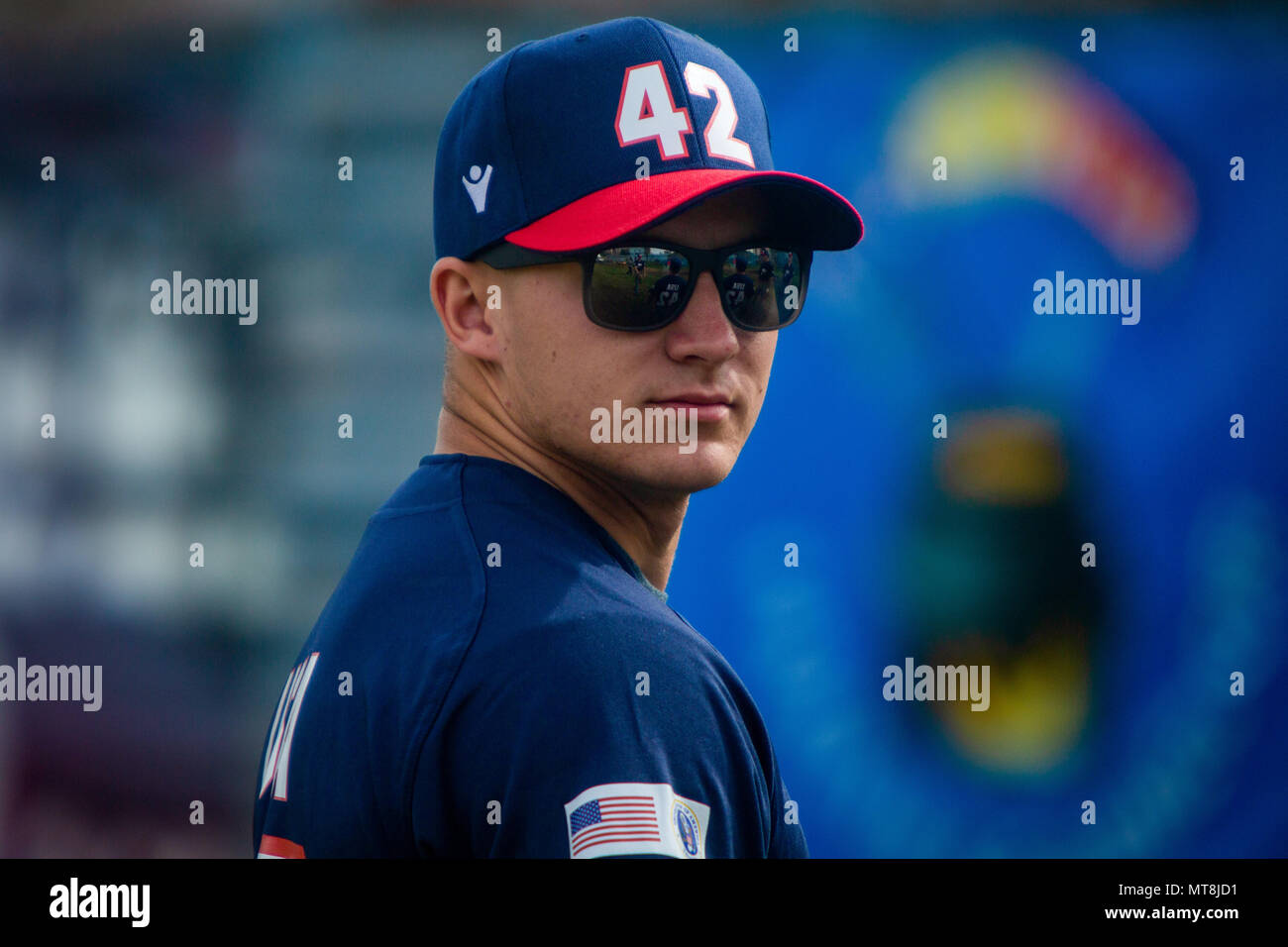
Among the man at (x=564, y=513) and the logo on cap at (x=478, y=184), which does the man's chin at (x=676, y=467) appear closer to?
the man at (x=564, y=513)

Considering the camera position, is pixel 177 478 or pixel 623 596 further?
pixel 177 478

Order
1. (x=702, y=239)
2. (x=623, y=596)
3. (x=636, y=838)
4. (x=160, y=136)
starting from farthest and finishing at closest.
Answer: (x=160, y=136)
(x=702, y=239)
(x=623, y=596)
(x=636, y=838)

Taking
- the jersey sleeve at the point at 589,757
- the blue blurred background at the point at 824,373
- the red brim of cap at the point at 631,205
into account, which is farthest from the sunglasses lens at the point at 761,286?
the blue blurred background at the point at 824,373

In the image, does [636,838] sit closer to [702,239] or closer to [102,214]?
[702,239]

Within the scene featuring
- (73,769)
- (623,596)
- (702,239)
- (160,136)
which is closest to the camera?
(623,596)

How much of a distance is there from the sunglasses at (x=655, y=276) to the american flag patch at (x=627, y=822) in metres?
0.70

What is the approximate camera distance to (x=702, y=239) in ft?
5.88

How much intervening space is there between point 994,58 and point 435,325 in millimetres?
2560

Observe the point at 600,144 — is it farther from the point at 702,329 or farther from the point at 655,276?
the point at 702,329

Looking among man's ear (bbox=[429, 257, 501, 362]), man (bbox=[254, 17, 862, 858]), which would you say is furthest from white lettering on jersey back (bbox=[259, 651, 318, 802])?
man's ear (bbox=[429, 257, 501, 362])

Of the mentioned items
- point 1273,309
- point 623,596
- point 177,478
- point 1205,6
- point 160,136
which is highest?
point 1205,6

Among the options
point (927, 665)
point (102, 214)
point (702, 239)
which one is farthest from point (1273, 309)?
point (102, 214)

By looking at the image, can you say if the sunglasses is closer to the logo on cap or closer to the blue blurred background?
the logo on cap

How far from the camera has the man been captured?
1393mm
